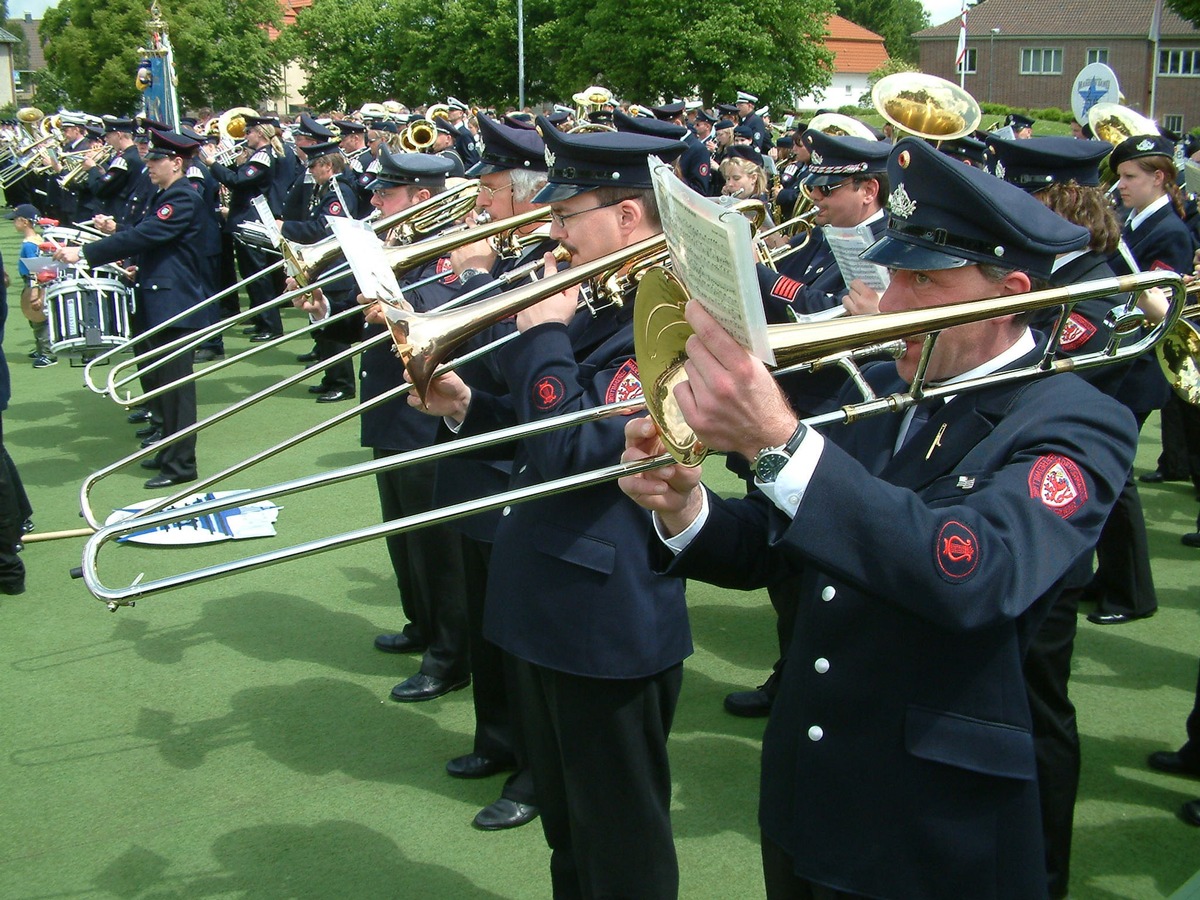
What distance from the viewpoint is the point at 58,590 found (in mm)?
5695

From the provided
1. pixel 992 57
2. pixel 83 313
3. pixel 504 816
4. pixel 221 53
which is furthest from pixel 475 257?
pixel 992 57

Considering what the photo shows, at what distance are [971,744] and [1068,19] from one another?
75.9 meters

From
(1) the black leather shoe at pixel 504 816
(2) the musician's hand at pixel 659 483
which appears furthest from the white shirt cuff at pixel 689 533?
(1) the black leather shoe at pixel 504 816

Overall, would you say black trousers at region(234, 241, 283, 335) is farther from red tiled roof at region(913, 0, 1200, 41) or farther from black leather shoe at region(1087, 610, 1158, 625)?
red tiled roof at region(913, 0, 1200, 41)

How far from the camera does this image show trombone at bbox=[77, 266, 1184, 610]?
1752 mm

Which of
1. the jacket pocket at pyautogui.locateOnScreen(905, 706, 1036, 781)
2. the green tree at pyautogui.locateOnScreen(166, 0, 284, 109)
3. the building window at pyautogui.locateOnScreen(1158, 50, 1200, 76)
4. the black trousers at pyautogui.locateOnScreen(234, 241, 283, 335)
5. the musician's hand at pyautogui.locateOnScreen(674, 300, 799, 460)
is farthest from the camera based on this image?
the building window at pyautogui.locateOnScreen(1158, 50, 1200, 76)

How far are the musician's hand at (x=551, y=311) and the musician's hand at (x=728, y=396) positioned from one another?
1.23m

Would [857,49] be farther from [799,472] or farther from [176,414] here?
[799,472]

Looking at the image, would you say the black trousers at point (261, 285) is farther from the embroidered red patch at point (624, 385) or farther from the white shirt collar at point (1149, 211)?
the embroidered red patch at point (624, 385)

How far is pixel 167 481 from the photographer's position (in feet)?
24.6

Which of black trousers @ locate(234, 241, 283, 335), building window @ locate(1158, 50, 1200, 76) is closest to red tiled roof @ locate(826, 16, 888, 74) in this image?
building window @ locate(1158, 50, 1200, 76)

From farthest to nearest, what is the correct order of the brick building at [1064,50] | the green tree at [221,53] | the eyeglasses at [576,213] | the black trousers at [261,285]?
the brick building at [1064,50] < the green tree at [221,53] < the black trousers at [261,285] < the eyeglasses at [576,213]

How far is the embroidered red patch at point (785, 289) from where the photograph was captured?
4.60 m

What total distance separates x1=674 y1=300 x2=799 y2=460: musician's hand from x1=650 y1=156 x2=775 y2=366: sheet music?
25 mm
